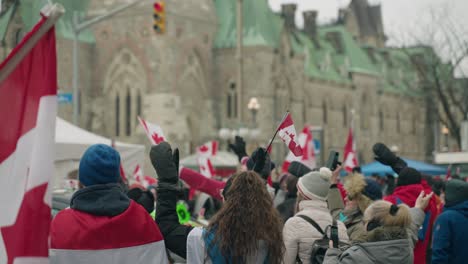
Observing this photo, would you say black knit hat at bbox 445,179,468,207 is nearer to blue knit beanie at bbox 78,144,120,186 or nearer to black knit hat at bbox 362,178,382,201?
black knit hat at bbox 362,178,382,201

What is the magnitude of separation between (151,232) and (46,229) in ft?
3.59

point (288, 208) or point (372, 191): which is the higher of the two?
point (372, 191)

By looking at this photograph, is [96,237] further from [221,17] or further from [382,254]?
[221,17]

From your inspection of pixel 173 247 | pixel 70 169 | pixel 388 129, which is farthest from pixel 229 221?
pixel 388 129

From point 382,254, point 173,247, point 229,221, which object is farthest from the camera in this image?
point 382,254

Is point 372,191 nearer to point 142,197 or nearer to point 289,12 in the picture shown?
point 142,197

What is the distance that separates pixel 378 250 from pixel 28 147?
2930 mm

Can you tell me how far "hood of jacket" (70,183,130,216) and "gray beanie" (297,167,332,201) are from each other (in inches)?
83.8

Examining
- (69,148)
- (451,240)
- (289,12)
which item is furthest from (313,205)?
(289,12)

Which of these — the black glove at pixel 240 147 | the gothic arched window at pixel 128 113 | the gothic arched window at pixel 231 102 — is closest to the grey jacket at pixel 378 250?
the black glove at pixel 240 147

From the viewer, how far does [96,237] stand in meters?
4.92

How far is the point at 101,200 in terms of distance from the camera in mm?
5059

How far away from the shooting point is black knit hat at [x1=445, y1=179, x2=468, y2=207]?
7812 mm

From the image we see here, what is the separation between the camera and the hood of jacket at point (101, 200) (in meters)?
5.00
